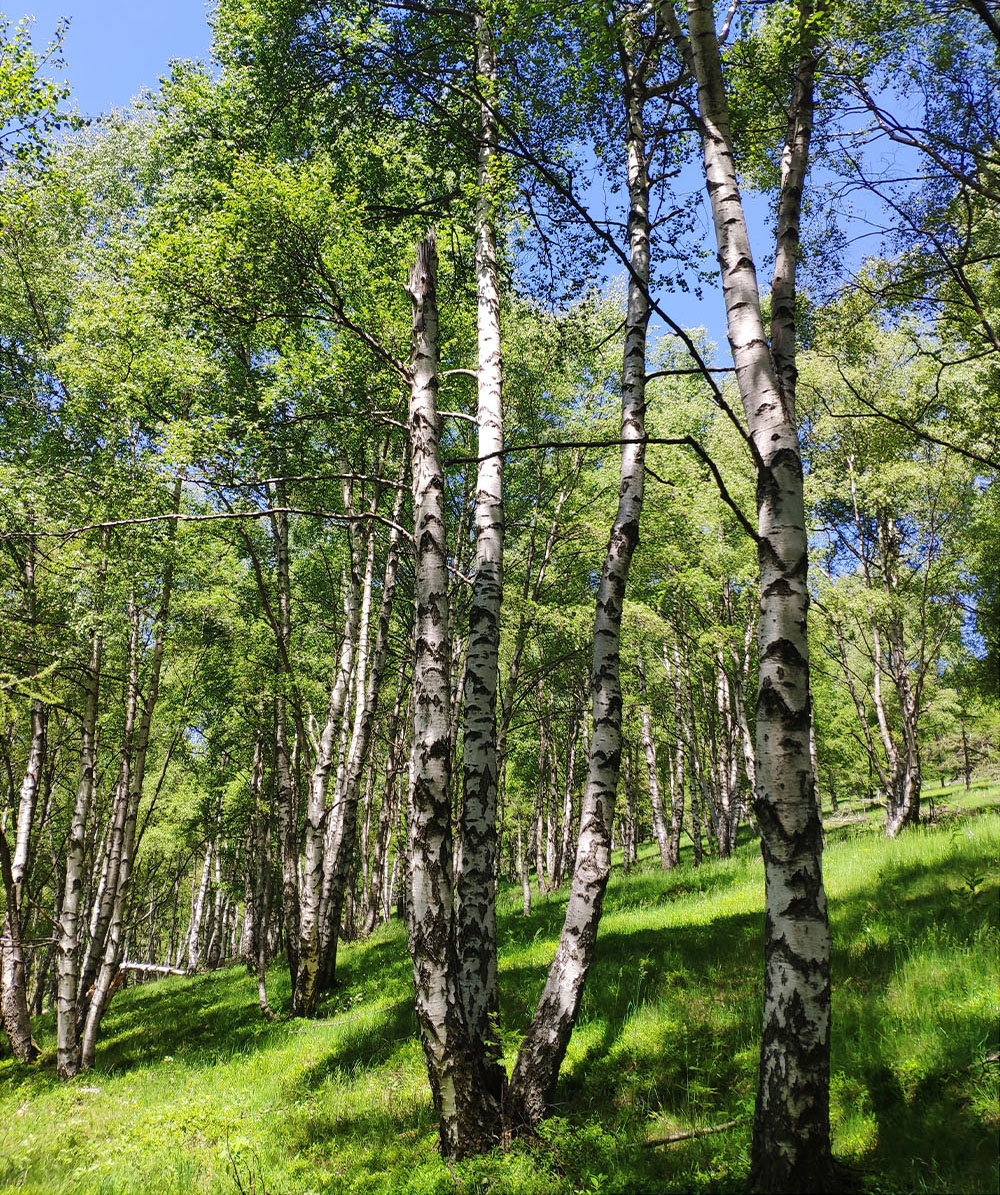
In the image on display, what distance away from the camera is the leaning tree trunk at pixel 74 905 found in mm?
9594

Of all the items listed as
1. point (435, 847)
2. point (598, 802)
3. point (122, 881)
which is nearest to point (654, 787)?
point (122, 881)

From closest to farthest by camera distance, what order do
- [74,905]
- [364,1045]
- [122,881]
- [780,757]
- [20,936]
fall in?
[780,757] < [364,1045] < [122,881] < [74,905] < [20,936]

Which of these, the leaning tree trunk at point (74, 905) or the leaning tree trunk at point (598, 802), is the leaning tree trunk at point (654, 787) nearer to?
the leaning tree trunk at point (598, 802)

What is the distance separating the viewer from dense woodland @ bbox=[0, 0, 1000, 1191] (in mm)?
3822

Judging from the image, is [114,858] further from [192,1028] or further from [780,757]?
[780,757]

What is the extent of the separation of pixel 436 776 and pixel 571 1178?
2.25 metres

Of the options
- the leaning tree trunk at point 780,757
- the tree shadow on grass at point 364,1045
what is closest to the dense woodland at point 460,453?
the leaning tree trunk at point 780,757

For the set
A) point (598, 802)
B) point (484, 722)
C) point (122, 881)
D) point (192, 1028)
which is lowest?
point (192, 1028)

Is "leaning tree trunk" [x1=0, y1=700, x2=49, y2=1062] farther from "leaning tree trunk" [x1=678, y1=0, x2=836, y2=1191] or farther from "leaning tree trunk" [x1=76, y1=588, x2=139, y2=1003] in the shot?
"leaning tree trunk" [x1=678, y1=0, x2=836, y2=1191]

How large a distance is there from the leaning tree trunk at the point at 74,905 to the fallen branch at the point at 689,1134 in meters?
9.24

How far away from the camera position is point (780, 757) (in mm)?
2611

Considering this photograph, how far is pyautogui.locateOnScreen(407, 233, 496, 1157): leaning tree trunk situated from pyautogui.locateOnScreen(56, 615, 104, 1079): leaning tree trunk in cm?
728

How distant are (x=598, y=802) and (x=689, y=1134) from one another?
1929 millimetres

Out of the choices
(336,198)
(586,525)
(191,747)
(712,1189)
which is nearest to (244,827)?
(191,747)
